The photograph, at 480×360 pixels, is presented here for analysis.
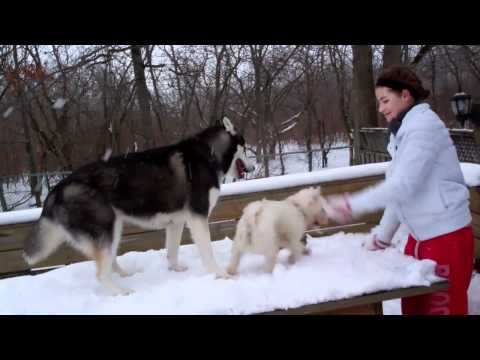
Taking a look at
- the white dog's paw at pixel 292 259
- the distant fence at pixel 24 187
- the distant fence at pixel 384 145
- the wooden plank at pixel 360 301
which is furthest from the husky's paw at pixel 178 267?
the distant fence at pixel 24 187

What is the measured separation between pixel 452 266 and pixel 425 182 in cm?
57

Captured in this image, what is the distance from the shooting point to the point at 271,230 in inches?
109

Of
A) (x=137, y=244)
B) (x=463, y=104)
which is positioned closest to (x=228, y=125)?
(x=137, y=244)

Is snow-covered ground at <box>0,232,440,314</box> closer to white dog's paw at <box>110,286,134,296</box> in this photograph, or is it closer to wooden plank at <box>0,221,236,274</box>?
white dog's paw at <box>110,286,134,296</box>

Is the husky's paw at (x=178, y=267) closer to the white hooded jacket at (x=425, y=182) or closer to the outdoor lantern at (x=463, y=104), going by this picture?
the white hooded jacket at (x=425, y=182)

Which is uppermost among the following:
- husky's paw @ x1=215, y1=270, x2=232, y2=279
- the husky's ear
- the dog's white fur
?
the husky's ear

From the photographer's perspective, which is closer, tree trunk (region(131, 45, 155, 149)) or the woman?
the woman

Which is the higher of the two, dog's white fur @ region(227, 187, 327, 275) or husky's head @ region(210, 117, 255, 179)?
husky's head @ region(210, 117, 255, 179)

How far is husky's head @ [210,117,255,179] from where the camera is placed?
137 inches

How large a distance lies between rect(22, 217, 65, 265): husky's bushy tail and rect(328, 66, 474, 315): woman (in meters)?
2.03

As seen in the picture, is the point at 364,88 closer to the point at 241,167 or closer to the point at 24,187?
the point at 241,167

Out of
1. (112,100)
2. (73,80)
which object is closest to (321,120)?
(112,100)

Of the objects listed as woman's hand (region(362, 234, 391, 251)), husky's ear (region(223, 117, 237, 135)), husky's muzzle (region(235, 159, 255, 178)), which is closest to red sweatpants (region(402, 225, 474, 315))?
woman's hand (region(362, 234, 391, 251))
